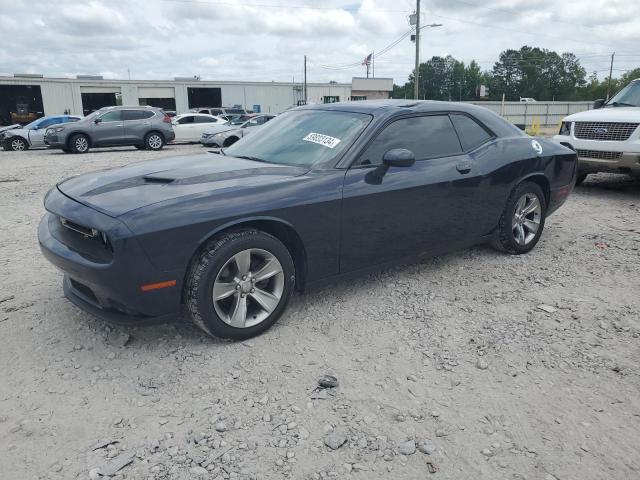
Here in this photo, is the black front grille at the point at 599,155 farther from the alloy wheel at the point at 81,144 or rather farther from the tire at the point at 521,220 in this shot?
the alloy wheel at the point at 81,144

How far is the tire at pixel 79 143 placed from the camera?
16.8 meters

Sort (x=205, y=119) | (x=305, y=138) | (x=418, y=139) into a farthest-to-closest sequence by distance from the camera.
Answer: (x=205, y=119), (x=418, y=139), (x=305, y=138)

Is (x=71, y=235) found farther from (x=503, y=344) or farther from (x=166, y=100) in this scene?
(x=166, y=100)

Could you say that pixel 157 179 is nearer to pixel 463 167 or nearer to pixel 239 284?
pixel 239 284

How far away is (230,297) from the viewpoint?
10.9ft

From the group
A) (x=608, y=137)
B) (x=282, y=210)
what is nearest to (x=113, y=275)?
(x=282, y=210)

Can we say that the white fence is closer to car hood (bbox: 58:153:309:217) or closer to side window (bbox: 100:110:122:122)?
side window (bbox: 100:110:122:122)

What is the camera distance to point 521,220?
5074mm

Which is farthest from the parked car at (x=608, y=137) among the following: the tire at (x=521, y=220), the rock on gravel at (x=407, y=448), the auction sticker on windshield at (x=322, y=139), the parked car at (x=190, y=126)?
the parked car at (x=190, y=126)

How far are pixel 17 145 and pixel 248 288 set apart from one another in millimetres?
19072

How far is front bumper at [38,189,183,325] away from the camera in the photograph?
281 centimetres

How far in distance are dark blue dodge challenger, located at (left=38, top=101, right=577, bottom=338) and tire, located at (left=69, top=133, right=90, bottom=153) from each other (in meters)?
14.6

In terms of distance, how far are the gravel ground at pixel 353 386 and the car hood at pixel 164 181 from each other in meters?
Answer: 0.94

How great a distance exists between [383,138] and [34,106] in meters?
47.7
